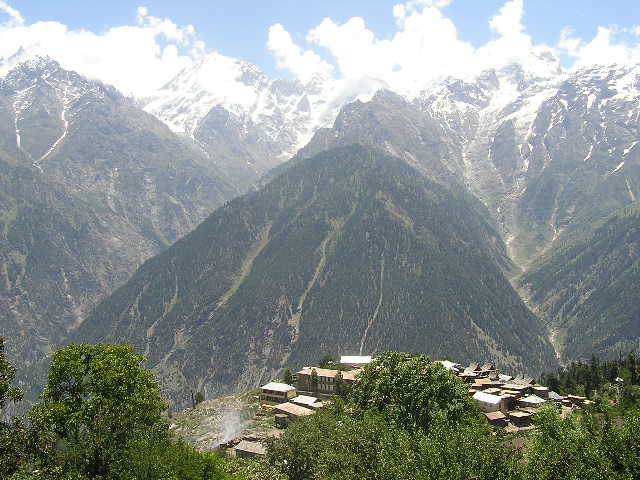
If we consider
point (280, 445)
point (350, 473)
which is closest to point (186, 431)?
point (280, 445)

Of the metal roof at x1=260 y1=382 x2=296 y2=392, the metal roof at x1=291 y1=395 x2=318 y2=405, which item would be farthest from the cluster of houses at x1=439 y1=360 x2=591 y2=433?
the metal roof at x1=260 y1=382 x2=296 y2=392

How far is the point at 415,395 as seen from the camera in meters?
71.9

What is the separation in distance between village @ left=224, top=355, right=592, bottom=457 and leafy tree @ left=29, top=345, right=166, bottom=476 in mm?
24600

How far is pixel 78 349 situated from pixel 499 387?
79.5 metres

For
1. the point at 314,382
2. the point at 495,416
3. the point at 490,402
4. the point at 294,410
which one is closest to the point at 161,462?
the point at 294,410

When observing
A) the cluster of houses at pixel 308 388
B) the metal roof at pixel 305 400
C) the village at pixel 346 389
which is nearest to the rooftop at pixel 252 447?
the village at pixel 346 389

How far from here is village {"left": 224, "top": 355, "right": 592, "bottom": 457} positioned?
88.8 metres

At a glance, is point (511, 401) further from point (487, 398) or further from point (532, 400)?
point (487, 398)

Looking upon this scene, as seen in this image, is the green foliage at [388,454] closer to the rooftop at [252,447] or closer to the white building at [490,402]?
the rooftop at [252,447]

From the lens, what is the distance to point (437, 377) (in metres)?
73.4

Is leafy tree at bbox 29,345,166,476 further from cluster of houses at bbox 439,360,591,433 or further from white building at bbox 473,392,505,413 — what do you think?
white building at bbox 473,392,505,413

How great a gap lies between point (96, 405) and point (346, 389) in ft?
215

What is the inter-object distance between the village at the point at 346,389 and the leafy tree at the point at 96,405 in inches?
969

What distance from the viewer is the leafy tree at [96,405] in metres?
51.3
